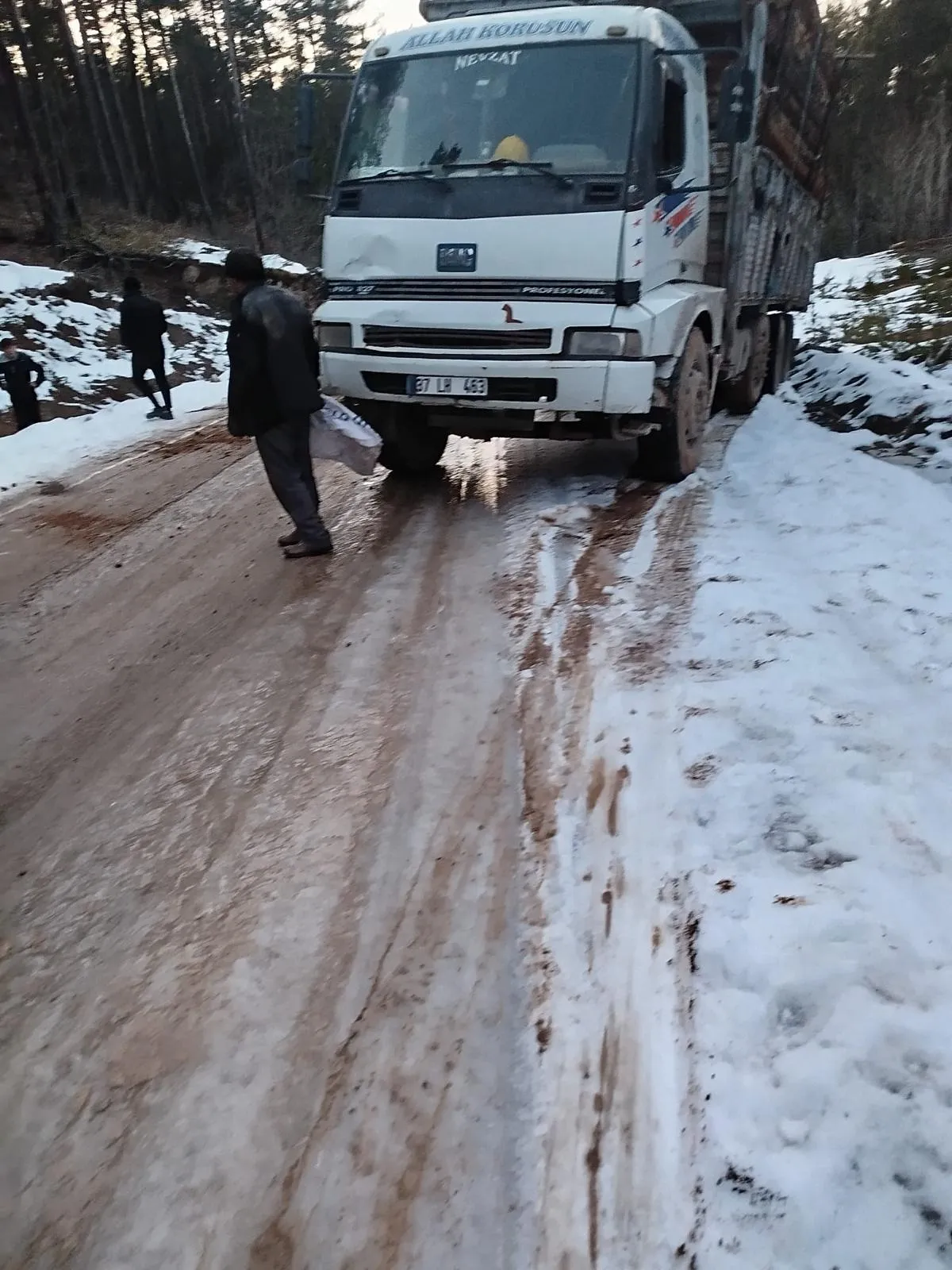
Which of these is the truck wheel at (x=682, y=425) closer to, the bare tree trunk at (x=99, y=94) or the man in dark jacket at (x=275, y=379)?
the man in dark jacket at (x=275, y=379)

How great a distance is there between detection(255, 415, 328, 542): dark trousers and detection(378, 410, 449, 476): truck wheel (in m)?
1.25

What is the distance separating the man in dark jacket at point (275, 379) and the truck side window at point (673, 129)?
2.40m

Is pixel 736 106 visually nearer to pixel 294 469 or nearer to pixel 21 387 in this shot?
pixel 294 469

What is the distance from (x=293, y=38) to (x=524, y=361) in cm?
4254

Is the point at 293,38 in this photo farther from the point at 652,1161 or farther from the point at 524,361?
the point at 652,1161

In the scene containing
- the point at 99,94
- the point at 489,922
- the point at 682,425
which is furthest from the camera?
the point at 99,94

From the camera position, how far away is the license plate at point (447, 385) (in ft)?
18.1

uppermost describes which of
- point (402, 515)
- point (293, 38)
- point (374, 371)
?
point (293, 38)

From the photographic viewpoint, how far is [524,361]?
533 cm

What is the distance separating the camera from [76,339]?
1393cm

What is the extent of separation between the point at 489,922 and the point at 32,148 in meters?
20.3

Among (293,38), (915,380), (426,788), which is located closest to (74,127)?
(293,38)

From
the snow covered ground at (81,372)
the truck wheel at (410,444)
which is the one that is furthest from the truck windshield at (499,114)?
the snow covered ground at (81,372)

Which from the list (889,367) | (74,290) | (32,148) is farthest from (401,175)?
(32,148)
